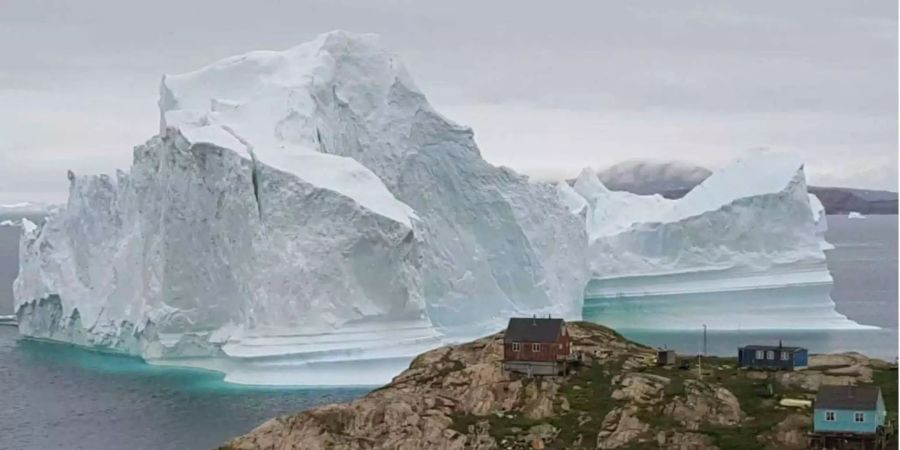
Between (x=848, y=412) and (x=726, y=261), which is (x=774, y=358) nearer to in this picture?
(x=848, y=412)

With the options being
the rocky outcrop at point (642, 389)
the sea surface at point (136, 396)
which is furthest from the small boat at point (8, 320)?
the rocky outcrop at point (642, 389)

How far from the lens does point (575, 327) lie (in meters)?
38.5

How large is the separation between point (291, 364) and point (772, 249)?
2806 centimetres

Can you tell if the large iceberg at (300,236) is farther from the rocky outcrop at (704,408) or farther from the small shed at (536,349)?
the rocky outcrop at (704,408)

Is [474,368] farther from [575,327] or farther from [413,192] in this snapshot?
[413,192]

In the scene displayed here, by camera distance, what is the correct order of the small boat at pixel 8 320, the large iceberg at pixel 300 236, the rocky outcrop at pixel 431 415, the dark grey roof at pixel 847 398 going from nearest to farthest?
1. the dark grey roof at pixel 847 398
2. the rocky outcrop at pixel 431 415
3. the large iceberg at pixel 300 236
4. the small boat at pixel 8 320

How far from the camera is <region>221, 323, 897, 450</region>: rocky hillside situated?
30.4 meters

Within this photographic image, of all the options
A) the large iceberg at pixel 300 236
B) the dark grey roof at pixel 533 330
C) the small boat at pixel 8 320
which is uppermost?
the large iceberg at pixel 300 236

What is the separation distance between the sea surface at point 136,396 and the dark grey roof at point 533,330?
1144 centimetres

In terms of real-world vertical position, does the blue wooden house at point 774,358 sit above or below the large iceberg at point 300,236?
below

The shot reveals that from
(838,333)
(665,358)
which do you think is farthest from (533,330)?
(838,333)

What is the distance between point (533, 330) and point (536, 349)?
17.1 inches

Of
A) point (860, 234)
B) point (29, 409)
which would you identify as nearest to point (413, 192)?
point (29, 409)

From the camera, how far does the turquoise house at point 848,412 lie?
28.9 meters
